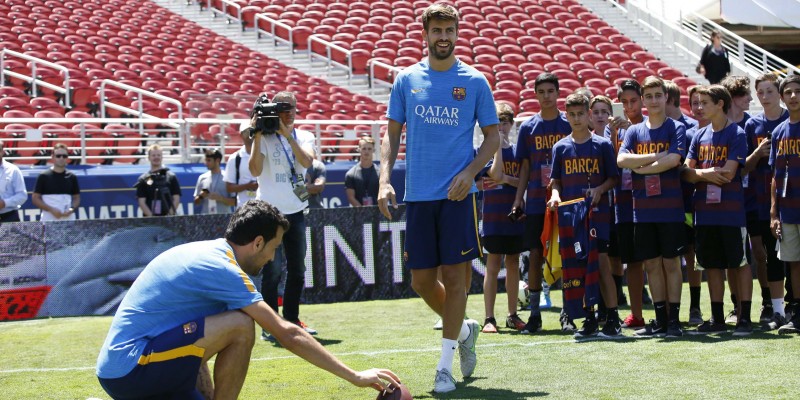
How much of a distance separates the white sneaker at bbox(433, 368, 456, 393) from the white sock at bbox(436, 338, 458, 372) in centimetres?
2

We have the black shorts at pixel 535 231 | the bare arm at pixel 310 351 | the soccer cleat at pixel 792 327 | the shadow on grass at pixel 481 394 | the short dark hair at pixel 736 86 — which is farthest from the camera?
the short dark hair at pixel 736 86

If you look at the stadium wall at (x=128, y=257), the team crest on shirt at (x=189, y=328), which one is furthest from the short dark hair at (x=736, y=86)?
the team crest on shirt at (x=189, y=328)

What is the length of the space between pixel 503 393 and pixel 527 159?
324cm

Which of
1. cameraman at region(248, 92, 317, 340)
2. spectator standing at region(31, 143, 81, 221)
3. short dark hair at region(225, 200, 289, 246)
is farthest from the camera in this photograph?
spectator standing at region(31, 143, 81, 221)

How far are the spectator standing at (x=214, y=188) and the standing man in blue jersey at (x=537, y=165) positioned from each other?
517 centimetres

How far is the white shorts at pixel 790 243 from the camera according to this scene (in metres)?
7.93

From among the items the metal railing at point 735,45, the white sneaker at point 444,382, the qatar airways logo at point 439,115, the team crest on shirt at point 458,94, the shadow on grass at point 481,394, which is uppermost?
the metal railing at point 735,45

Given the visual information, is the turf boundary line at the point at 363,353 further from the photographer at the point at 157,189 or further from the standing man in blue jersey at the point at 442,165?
the photographer at the point at 157,189

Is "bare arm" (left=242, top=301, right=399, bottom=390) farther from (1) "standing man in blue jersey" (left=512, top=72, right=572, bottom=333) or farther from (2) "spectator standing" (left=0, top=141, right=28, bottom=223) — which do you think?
(2) "spectator standing" (left=0, top=141, right=28, bottom=223)

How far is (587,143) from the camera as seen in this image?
8227 millimetres

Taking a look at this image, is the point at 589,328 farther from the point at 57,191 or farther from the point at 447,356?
the point at 57,191

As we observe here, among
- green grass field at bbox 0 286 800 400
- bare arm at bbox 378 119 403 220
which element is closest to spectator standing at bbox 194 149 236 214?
green grass field at bbox 0 286 800 400

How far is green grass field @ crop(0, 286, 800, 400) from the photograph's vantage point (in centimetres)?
591

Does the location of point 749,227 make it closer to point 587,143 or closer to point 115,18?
point 587,143
